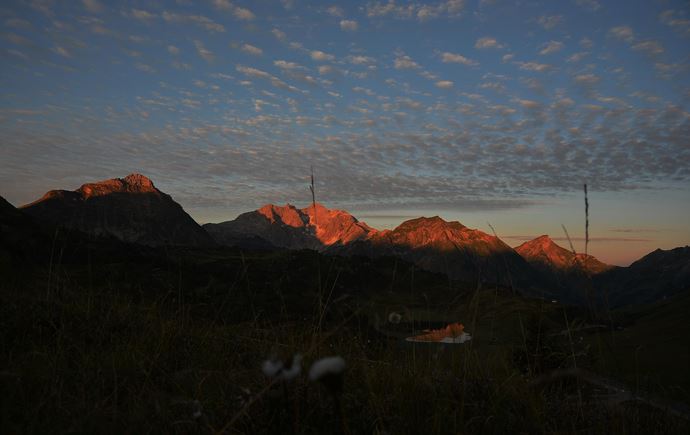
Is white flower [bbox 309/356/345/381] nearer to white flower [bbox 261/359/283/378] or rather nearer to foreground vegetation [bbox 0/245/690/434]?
foreground vegetation [bbox 0/245/690/434]

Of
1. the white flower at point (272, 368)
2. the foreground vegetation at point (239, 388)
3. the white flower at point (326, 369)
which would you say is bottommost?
the foreground vegetation at point (239, 388)

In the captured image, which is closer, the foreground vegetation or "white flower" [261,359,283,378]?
"white flower" [261,359,283,378]

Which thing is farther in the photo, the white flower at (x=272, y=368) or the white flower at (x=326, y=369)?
the white flower at (x=272, y=368)

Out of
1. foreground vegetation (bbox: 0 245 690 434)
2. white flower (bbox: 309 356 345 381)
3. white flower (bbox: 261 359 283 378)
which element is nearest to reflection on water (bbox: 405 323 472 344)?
foreground vegetation (bbox: 0 245 690 434)

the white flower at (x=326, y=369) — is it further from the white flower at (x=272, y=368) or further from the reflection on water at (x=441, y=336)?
the reflection on water at (x=441, y=336)

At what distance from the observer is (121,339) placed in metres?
5.60

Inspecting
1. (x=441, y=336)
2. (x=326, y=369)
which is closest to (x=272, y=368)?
(x=326, y=369)

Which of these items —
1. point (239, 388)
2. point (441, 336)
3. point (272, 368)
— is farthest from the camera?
point (441, 336)

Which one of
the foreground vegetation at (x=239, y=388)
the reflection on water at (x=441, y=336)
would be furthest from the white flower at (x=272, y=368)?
the reflection on water at (x=441, y=336)

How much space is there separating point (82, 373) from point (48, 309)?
2.80 metres

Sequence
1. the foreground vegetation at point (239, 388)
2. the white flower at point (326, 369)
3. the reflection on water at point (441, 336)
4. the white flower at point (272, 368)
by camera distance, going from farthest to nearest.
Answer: the reflection on water at point (441, 336) → the foreground vegetation at point (239, 388) → the white flower at point (272, 368) → the white flower at point (326, 369)

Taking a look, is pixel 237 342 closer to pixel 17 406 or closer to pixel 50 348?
pixel 50 348

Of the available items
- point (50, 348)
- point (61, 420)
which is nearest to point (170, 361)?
point (50, 348)

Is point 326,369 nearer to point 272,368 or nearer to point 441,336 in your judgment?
point 272,368
